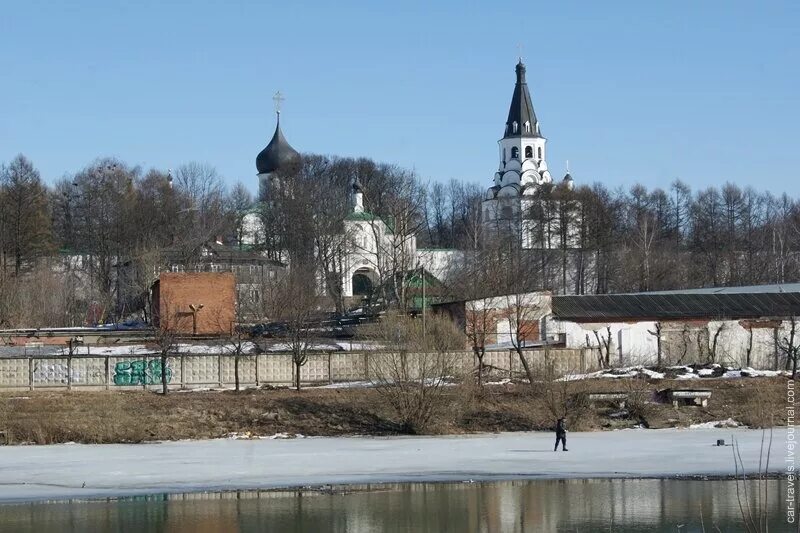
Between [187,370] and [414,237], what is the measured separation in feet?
142

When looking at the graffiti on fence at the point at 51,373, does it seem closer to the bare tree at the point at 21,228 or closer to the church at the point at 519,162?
the bare tree at the point at 21,228

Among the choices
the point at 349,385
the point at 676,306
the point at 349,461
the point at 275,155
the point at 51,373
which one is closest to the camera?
the point at 349,461

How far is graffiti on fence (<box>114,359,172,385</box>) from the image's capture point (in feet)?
121

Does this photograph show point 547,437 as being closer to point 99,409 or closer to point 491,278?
point 99,409

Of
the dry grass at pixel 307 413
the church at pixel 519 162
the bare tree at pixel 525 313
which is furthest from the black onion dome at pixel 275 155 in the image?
the dry grass at pixel 307 413

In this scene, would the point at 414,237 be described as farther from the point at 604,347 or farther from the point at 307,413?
the point at 307,413

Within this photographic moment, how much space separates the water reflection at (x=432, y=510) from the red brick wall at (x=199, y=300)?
1128 inches

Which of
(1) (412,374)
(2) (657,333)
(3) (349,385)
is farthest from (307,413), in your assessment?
(2) (657,333)

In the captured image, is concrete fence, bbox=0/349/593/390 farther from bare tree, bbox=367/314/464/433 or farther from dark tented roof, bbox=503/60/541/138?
dark tented roof, bbox=503/60/541/138

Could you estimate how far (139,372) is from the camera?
121 ft

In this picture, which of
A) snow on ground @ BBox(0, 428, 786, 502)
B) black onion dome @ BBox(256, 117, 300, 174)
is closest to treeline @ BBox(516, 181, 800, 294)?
black onion dome @ BBox(256, 117, 300, 174)

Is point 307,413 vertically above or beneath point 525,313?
beneath

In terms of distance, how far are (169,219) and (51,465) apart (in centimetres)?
5558

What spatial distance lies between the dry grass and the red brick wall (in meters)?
16.2
